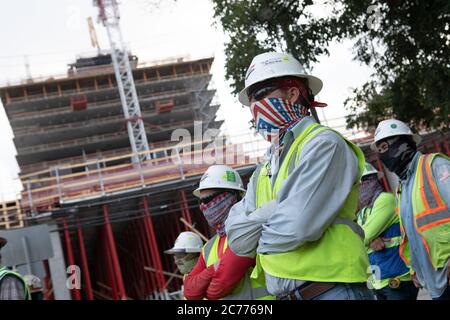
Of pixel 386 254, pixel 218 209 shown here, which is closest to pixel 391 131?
pixel 386 254

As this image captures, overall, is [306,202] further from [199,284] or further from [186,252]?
[186,252]

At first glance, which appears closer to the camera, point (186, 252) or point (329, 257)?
point (329, 257)

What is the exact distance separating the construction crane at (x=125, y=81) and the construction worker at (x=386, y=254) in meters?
49.6

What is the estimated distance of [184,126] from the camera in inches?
2466

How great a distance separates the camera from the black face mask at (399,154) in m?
4.76

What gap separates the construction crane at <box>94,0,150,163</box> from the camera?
56.2m

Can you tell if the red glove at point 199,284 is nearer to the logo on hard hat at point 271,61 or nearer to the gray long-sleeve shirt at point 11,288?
the gray long-sleeve shirt at point 11,288

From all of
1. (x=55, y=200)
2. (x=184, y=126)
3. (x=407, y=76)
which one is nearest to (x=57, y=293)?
(x=55, y=200)

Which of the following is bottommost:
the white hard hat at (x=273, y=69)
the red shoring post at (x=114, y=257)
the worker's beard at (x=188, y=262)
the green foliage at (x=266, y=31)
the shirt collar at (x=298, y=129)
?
the red shoring post at (x=114, y=257)

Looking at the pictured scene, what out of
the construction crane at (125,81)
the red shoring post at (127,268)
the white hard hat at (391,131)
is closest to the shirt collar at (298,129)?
the white hard hat at (391,131)

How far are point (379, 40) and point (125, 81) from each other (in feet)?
168

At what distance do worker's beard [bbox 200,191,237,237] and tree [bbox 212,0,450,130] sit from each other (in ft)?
15.6

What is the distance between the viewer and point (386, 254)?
608 cm
